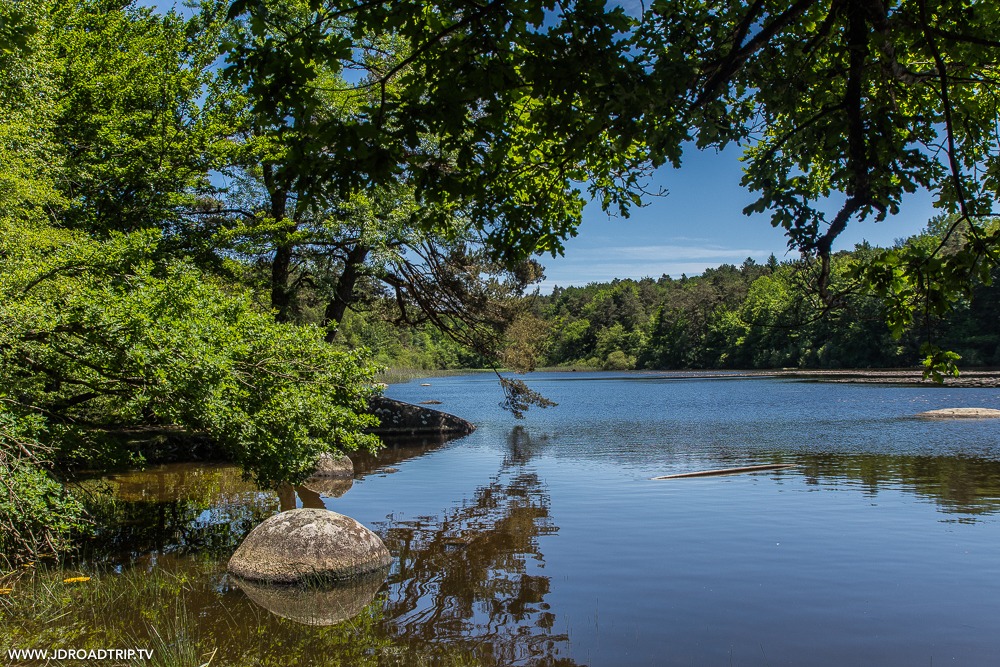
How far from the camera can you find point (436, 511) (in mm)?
13625

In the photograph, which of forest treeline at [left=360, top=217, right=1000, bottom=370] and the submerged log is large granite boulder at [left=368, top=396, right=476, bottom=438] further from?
the submerged log

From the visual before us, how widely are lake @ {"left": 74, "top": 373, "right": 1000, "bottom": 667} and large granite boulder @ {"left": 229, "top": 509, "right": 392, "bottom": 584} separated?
1.09ft

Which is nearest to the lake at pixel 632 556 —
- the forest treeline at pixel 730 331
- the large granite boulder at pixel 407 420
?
the large granite boulder at pixel 407 420

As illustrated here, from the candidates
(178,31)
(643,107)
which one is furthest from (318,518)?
(178,31)

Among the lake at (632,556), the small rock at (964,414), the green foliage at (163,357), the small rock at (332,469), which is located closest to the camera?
the lake at (632,556)

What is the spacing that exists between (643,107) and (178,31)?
17816 millimetres

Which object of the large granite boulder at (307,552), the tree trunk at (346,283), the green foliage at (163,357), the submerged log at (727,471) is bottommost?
the submerged log at (727,471)

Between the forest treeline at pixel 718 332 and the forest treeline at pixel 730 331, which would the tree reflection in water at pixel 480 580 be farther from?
the forest treeline at pixel 730 331

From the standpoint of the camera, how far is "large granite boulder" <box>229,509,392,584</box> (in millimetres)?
8836

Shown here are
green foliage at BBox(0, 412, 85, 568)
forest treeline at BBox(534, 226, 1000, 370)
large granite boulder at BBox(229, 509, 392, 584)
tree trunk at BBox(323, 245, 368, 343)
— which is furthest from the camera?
forest treeline at BBox(534, 226, 1000, 370)

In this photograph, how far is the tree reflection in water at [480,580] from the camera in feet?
23.4

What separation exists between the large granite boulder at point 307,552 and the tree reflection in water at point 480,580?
0.48 m

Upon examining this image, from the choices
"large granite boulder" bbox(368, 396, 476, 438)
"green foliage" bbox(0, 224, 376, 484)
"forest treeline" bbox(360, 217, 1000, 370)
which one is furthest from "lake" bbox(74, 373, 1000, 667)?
"large granite boulder" bbox(368, 396, 476, 438)

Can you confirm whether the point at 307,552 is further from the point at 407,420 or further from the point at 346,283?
the point at 407,420
